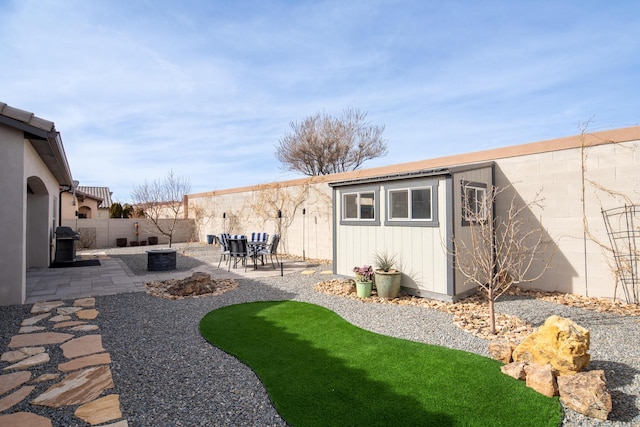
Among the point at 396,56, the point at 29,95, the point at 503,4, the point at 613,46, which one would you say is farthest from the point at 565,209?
the point at 29,95

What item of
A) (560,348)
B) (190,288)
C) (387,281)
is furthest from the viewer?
(190,288)

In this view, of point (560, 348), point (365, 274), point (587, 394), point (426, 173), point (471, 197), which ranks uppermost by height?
point (426, 173)

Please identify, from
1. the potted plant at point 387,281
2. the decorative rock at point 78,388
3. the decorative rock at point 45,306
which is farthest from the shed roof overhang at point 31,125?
the potted plant at point 387,281

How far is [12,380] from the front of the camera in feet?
9.84

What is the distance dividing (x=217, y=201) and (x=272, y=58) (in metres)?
9.44

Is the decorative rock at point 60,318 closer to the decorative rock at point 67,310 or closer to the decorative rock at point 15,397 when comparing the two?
the decorative rock at point 67,310

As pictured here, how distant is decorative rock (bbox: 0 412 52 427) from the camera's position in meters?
2.33

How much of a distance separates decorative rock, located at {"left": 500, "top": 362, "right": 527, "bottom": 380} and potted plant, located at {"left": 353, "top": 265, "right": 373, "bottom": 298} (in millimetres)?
3190

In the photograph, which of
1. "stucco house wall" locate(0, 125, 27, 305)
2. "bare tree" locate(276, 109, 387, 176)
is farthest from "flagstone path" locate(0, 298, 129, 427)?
"bare tree" locate(276, 109, 387, 176)

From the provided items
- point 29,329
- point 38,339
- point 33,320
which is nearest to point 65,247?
point 33,320

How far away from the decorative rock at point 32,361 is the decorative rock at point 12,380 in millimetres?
177

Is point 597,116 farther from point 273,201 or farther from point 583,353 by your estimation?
point 273,201

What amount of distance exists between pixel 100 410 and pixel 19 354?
1840 millimetres

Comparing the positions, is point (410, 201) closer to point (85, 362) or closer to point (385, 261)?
point (385, 261)
